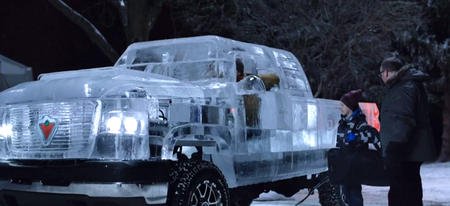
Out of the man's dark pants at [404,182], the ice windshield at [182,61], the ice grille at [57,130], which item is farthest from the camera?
the ice windshield at [182,61]

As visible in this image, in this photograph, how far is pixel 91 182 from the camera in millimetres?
4902

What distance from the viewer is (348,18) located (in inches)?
683

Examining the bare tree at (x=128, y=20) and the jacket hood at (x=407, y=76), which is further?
the bare tree at (x=128, y=20)

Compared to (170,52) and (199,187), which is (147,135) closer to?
(199,187)

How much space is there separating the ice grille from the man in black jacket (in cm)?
241

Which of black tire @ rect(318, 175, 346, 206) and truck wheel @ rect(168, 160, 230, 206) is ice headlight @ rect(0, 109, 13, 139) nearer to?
truck wheel @ rect(168, 160, 230, 206)

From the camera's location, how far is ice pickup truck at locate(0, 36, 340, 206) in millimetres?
4969

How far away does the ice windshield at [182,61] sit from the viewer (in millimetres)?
6773

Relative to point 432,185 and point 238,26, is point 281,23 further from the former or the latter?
point 432,185

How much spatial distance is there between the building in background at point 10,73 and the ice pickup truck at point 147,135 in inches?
396

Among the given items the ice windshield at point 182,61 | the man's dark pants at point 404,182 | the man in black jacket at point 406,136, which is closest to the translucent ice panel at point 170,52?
the ice windshield at point 182,61

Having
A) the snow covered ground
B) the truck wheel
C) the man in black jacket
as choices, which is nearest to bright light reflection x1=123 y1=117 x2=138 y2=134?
the truck wheel

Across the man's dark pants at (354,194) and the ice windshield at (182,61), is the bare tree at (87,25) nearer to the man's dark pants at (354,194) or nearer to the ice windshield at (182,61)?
the ice windshield at (182,61)

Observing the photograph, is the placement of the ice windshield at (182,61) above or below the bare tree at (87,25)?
below
